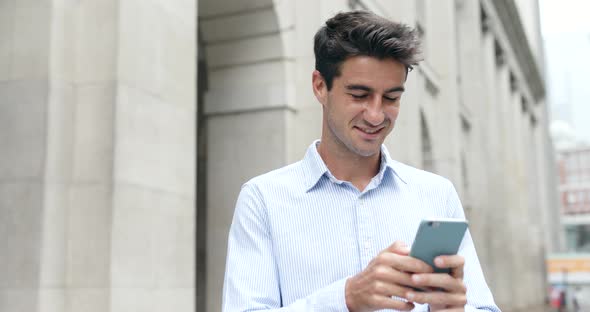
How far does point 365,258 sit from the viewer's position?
90.2 inches

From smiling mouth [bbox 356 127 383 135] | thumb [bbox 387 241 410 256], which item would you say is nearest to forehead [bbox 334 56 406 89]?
smiling mouth [bbox 356 127 383 135]

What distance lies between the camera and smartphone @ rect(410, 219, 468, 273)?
1.76 metres

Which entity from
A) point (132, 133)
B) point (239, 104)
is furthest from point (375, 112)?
point (239, 104)

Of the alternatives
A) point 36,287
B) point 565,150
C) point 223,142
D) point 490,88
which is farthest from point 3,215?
point 565,150

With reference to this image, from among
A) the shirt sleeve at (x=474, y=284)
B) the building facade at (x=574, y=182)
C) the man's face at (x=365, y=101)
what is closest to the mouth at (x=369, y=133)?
the man's face at (x=365, y=101)

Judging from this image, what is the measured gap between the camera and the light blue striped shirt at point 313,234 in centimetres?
228

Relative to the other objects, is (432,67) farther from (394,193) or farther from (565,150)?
(565,150)

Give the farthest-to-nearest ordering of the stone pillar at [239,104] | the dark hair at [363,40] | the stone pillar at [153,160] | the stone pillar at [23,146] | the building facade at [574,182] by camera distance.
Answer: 1. the building facade at [574,182]
2. the stone pillar at [239,104]
3. the stone pillar at [153,160]
4. the stone pillar at [23,146]
5. the dark hair at [363,40]

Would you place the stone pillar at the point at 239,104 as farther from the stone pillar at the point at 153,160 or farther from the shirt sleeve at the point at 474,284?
the shirt sleeve at the point at 474,284

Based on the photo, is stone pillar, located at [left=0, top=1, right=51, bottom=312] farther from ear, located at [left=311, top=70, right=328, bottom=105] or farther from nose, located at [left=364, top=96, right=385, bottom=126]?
nose, located at [left=364, top=96, right=385, bottom=126]

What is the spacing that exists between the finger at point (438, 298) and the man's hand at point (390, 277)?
2 centimetres

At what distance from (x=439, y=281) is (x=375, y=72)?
702 mm

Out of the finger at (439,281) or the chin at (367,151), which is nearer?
the finger at (439,281)

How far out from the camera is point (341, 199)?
94.1 inches
